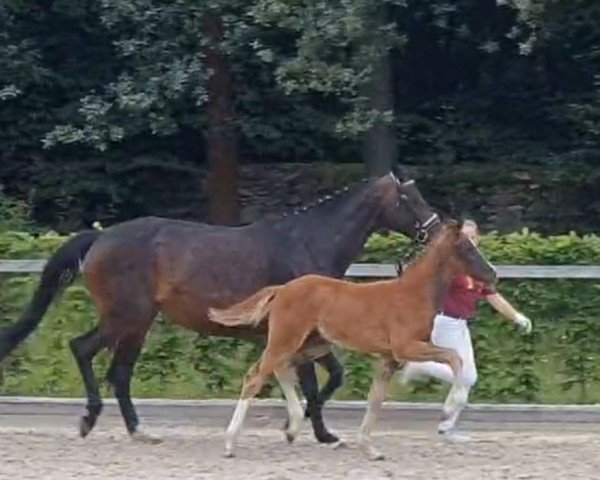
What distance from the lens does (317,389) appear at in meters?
10.0

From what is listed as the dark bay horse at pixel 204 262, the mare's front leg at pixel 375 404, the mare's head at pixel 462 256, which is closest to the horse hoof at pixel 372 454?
the mare's front leg at pixel 375 404

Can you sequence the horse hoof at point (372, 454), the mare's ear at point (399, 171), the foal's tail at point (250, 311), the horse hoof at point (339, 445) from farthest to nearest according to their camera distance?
the mare's ear at point (399, 171), the horse hoof at point (339, 445), the foal's tail at point (250, 311), the horse hoof at point (372, 454)

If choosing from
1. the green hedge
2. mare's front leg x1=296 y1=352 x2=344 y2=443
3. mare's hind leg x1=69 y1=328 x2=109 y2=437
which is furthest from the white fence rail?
mare's hind leg x1=69 y1=328 x2=109 y2=437

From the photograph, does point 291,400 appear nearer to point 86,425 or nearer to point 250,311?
point 250,311

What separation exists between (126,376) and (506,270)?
290cm

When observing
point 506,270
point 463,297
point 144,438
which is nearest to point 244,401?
point 144,438

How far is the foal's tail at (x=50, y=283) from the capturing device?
10555 mm

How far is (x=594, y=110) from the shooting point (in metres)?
22.1

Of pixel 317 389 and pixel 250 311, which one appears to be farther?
pixel 317 389

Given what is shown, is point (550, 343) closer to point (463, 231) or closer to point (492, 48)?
point (463, 231)

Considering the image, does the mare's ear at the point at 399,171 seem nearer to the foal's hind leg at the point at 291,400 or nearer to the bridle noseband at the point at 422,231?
the bridle noseband at the point at 422,231

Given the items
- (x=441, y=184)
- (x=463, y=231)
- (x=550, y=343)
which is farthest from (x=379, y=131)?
(x=463, y=231)

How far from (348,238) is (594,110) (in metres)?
12.5

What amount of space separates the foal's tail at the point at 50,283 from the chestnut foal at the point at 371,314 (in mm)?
1601
